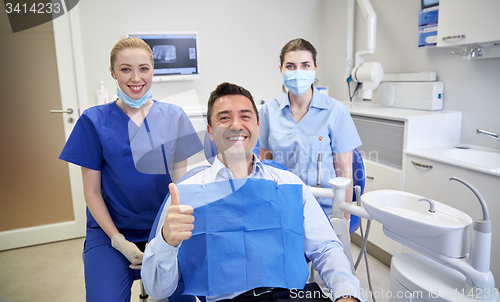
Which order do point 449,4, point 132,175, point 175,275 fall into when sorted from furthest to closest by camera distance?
point 449,4, point 132,175, point 175,275

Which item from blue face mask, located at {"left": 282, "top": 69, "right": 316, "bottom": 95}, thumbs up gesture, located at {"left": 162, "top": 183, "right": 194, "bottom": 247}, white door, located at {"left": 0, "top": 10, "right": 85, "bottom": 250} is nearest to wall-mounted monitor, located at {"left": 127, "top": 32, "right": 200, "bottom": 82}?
white door, located at {"left": 0, "top": 10, "right": 85, "bottom": 250}

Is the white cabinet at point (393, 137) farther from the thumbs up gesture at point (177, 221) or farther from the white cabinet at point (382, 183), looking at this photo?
the thumbs up gesture at point (177, 221)

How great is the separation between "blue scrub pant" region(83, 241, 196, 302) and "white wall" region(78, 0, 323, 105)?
1.90 meters

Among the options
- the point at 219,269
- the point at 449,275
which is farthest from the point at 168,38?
the point at 449,275

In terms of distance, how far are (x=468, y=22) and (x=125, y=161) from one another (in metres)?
1.93

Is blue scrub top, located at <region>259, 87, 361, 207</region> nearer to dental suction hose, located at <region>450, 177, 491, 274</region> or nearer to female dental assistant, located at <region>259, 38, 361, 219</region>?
female dental assistant, located at <region>259, 38, 361, 219</region>

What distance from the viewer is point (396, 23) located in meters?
2.74

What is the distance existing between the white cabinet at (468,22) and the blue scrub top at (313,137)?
0.85 metres

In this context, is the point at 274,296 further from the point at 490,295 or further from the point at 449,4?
the point at 449,4

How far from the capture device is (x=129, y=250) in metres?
1.35

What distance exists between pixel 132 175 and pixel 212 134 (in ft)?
1.36

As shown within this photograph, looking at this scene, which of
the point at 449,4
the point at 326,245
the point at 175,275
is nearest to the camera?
the point at 175,275

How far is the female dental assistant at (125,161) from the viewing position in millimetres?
1337

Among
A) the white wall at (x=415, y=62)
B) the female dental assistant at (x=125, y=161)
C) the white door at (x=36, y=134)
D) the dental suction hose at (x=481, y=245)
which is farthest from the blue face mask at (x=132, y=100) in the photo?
the white wall at (x=415, y=62)
